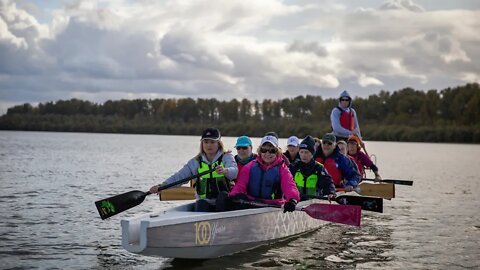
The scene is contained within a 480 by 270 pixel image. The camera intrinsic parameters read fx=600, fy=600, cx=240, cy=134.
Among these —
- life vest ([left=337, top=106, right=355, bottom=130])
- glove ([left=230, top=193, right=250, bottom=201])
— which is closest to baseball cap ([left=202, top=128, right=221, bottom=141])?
glove ([left=230, top=193, right=250, bottom=201])

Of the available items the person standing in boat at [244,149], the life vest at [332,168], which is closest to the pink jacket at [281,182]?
the person standing in boat at [244,149]

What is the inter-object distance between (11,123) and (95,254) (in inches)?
5862

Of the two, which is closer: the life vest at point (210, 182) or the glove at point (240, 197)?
the glove at point (240, 197)

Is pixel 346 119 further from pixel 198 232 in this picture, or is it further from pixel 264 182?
pixel 198 232

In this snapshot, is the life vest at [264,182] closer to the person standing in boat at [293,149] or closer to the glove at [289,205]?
the glove at [289,205]

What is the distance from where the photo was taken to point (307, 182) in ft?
37.4

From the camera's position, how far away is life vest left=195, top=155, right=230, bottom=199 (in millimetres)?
9688

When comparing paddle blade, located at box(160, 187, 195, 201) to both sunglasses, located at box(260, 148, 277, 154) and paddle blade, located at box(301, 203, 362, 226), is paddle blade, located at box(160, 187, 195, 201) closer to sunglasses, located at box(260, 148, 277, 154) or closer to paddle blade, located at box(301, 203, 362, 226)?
paddle blade, located at box(301, 203, 362, 226)

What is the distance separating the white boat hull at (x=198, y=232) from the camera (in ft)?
25.3

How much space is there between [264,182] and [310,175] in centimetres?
207

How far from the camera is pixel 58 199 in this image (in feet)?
54.1

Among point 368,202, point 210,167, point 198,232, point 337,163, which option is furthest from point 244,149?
point 198,232

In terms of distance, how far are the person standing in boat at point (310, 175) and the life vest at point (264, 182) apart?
162 cm

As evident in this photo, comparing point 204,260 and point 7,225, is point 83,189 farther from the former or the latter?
point 204,260
